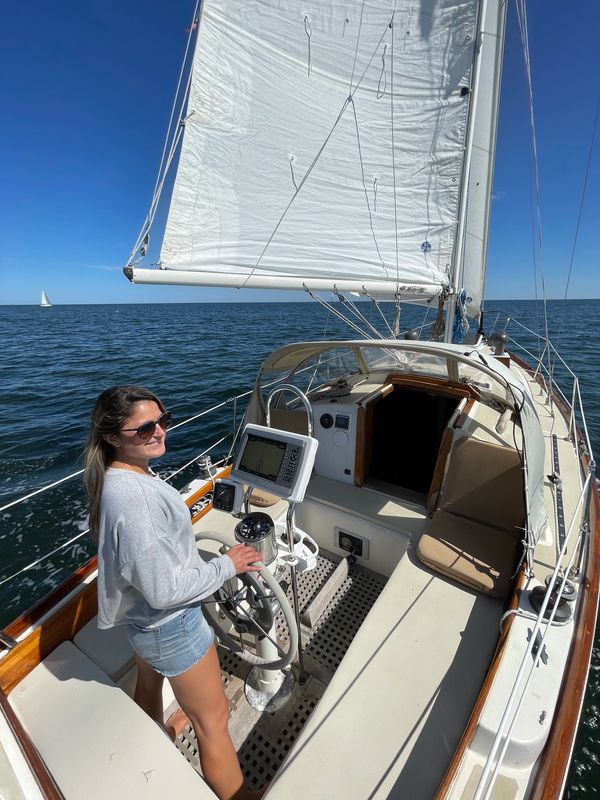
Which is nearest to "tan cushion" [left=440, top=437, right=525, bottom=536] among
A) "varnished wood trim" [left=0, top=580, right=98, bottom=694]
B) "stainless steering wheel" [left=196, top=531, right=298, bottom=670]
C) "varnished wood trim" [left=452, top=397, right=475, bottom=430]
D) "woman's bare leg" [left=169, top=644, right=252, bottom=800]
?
"varnished wood trim" [left=452, top=397, right=475, bottom=430]

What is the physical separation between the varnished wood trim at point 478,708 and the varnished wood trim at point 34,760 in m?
1.57

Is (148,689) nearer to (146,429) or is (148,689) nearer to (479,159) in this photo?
(146,429)

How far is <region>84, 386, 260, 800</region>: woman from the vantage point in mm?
1234

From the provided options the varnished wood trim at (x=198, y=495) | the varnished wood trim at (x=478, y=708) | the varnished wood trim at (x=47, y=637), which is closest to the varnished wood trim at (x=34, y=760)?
the varnished wood trim at (x=47, y=637)

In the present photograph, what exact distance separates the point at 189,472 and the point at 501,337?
6733 millimetres

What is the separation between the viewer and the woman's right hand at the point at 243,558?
1.57 metres

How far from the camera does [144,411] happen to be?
1410 mm

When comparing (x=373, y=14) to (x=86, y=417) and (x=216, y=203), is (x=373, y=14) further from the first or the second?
(x=86, y=417)

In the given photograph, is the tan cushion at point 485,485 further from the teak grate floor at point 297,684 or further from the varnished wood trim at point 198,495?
the varnished wood trim at point 198,495

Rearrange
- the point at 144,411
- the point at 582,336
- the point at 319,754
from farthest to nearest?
the point at 582,336 → the point at 319,754 → the point at 144,411

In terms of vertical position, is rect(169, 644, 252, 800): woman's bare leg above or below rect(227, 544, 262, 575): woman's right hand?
below

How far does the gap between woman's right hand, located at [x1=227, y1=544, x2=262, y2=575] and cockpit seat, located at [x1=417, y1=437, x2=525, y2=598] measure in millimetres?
1725

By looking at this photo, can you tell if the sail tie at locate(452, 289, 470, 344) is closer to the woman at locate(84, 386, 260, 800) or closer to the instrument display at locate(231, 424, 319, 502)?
the instrument display at locate(231, 424, 319, 502)

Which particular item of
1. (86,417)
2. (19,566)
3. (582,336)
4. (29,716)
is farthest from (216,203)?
(582,336)
